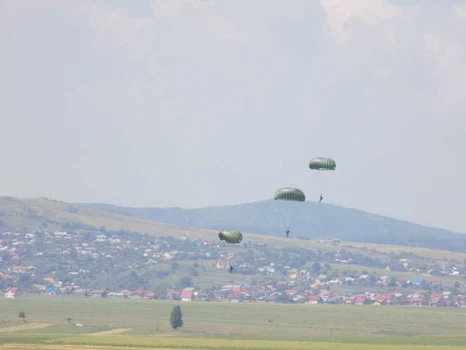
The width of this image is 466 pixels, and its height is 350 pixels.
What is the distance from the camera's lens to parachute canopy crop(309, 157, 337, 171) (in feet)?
330

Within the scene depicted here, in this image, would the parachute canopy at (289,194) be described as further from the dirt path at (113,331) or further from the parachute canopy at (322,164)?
the dirt path at (113,331)

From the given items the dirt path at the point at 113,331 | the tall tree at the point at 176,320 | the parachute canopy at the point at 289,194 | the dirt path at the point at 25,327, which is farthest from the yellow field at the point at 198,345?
the parachute canopy at the point at 289,194

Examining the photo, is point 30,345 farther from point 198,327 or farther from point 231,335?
point 198,327

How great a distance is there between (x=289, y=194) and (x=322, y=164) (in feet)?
13.4

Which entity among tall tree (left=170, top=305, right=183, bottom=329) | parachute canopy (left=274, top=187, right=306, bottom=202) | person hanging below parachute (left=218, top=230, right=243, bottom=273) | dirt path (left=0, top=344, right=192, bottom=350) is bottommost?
dirt path (left=0, top=344, right=192, bottom=350)

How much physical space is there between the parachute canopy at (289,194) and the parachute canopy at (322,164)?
2.65 meters

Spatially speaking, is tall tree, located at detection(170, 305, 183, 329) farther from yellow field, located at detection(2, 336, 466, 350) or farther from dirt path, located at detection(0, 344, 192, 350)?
dirt path, located at detection(0, 344, 192, 350)

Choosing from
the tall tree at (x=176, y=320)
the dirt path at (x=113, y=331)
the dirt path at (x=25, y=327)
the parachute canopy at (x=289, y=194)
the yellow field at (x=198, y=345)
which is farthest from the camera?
the tall tree at (x=176, y=320)

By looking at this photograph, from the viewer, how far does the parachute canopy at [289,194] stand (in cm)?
10031

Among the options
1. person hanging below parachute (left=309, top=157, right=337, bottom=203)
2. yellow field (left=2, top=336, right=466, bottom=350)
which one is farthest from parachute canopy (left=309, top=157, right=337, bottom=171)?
yellow field (left=2, top=336, right=466, bottom=350)

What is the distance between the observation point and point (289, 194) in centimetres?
10112

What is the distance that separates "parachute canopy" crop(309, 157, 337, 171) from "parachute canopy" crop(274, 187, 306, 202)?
2649 mm

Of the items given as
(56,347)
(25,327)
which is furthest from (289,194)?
(25,327)

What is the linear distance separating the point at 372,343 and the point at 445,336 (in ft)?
69.2
